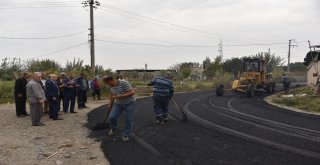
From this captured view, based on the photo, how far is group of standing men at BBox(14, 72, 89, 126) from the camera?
14.4 metres

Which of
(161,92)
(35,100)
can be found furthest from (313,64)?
(35,100)

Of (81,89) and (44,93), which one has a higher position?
(44,93)

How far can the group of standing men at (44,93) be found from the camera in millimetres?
14359

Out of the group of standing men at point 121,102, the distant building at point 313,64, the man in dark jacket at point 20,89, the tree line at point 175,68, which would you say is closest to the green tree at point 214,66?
the tree line at point 175,68

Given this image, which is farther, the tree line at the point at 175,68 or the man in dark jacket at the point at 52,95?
the tree line at the point at 175,68

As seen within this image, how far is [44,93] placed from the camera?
605 inches

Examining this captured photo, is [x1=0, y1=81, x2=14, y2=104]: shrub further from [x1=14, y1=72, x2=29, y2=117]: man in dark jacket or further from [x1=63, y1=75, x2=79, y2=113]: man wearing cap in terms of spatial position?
[x1=14, y1=72, x2=29, y2=117]: man in dark jacket

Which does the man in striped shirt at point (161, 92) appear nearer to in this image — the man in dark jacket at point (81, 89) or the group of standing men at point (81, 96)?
the group of standing men at point (81, 96)

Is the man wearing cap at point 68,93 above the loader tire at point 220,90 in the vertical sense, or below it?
above

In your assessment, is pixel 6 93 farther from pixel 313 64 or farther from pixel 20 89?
pixel 313 64

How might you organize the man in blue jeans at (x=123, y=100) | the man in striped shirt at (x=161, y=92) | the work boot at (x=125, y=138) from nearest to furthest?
the work boot at (x=125, y=138) → the man in blue jeans at (x=123, y=100) → the man in striped shirt at (x=161, y=92)

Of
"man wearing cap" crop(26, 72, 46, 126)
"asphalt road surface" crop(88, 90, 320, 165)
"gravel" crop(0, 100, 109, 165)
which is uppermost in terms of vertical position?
"man wearing cap" crop(26, 72, 46, 126)

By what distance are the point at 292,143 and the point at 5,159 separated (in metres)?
6.19

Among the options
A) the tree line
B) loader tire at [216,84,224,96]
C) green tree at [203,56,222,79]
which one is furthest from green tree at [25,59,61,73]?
Answer: green tree at [203,56,222,79]
